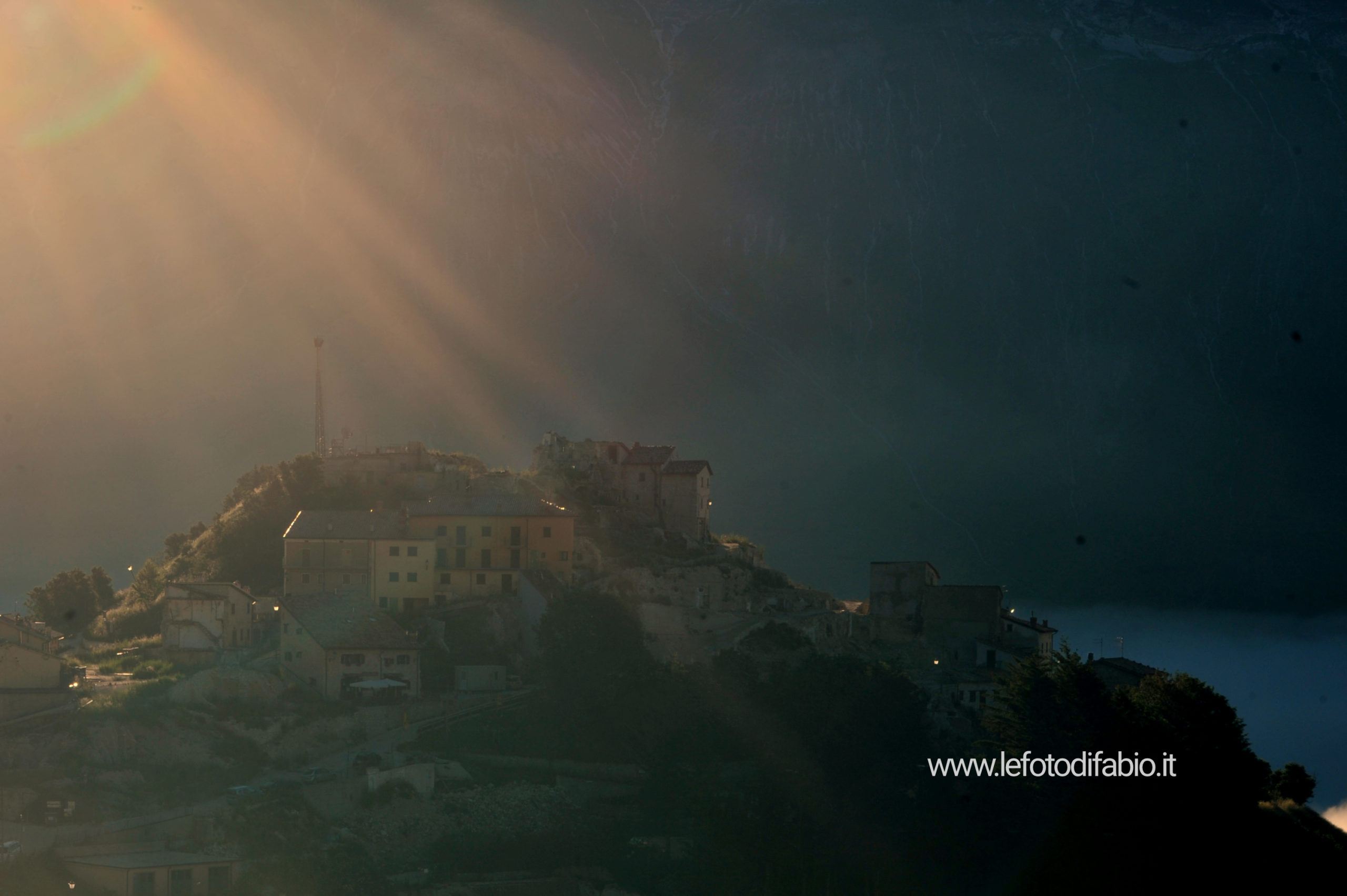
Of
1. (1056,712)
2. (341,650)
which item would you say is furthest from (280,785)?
(1056,712)

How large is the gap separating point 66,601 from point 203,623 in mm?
18948

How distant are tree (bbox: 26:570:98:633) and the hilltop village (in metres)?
0.28

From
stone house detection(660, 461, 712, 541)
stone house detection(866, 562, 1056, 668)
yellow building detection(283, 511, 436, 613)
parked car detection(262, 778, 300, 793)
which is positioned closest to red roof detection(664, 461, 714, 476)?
stone house detection(660, 461, 712, 541)

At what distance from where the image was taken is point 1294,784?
2148 inches

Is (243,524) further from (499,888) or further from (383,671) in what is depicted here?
(499,888)

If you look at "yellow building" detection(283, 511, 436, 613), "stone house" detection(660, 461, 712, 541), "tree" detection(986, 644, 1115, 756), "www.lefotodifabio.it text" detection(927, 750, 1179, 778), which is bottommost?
"www.lefotodifabio.it text" detection(927, 750, 1179, 778)

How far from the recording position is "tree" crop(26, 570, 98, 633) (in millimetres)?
68062

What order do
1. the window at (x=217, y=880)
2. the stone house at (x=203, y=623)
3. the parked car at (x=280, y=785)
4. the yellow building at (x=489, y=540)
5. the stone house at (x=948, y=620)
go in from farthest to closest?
the stone house at (x=948, y=620)
the yellow building at (x=489, y=540)
the stone house at (x=203, y=623)
the parked car at (x=280, y=785)
the window at (x=217, y=880)

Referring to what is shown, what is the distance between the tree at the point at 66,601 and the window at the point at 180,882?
3188 centimetres

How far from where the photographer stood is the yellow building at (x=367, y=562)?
199ft

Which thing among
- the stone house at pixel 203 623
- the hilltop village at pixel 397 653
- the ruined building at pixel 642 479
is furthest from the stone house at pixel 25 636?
the ruined building at pixel 642 479

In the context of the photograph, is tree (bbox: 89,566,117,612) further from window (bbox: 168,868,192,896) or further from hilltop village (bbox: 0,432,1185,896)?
window (bbox: 168,868,192,896)

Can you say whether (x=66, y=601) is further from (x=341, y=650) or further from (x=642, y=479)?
(x=642, y=479)

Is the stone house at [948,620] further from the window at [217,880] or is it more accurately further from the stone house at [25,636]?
the stone house at [25,636]
